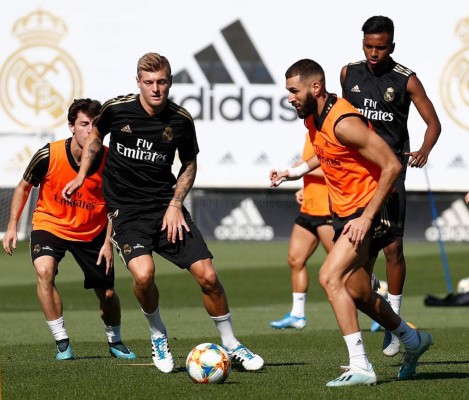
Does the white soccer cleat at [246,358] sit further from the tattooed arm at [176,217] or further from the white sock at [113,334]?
the white sock at [113,334]

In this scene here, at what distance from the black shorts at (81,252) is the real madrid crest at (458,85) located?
76.9 feet

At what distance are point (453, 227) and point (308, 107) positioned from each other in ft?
77.9

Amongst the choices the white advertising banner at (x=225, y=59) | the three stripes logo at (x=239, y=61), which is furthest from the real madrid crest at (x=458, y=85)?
the three stripes logo at (x=239, y=61)

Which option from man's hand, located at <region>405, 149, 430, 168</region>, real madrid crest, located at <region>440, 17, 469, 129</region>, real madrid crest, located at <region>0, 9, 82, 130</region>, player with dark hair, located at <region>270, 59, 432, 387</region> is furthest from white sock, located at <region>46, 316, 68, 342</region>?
real madrid crest, located at <region>440, 17, 469, 129</region>

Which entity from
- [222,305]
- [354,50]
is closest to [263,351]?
[222,305]

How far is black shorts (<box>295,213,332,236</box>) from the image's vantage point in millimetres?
14095

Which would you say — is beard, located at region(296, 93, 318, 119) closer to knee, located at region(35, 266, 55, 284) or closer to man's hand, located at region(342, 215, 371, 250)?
man's hand, located at region(342, 215, 371, 250)

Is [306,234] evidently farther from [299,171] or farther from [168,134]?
[168,134]

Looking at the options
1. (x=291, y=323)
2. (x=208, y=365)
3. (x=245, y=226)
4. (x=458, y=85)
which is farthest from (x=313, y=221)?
(x=458, y=85)

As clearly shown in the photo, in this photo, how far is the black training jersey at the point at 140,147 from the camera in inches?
376

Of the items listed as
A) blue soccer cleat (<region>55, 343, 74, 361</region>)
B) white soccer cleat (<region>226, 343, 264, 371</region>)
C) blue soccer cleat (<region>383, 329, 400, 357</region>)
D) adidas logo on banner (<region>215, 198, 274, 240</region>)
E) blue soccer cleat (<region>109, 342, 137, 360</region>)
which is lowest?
adidas logo on banner (<region>215, 198, 274, 240</region>)

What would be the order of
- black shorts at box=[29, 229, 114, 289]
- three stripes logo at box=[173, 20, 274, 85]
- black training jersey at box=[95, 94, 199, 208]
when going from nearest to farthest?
black training jersey at box=[95, 94, 199, 208] < black shorts at box=[29, 229, 114, 289] < three stripes logo at box=[173, 20, 274, 85]

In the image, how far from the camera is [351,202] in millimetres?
8836

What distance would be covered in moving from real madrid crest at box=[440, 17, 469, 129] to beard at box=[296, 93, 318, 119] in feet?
82.7
